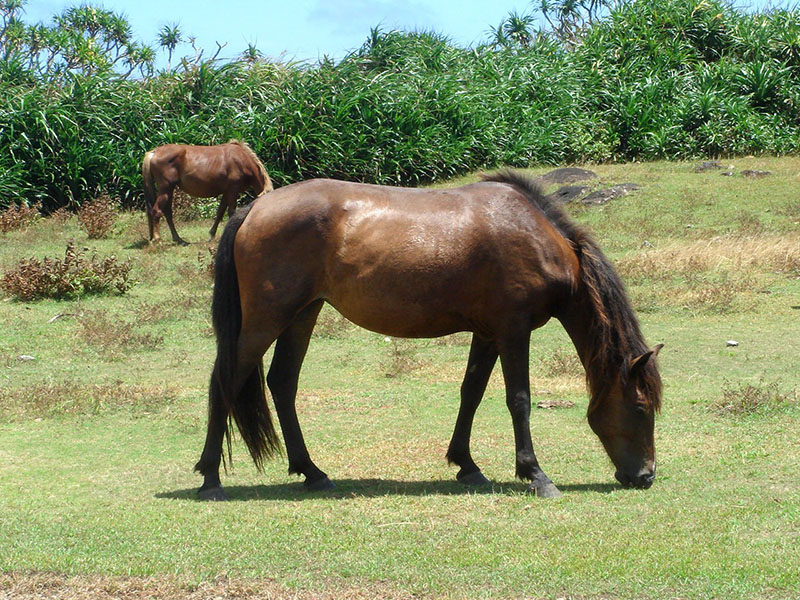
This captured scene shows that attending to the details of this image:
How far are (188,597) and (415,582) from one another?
106 cm

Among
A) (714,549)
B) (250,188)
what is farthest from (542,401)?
(250,188)

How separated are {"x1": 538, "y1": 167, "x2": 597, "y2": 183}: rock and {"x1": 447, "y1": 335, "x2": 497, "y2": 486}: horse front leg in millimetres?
14693

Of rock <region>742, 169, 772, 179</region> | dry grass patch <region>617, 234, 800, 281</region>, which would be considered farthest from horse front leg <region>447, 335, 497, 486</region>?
rock <region>742, 169, 772, 179</region>

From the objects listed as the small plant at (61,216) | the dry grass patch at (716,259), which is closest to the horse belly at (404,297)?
the dry grass patch at (716,259)

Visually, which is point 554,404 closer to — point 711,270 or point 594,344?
point 594,344

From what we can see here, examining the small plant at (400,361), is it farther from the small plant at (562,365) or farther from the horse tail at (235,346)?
the horse tail at (235,346)

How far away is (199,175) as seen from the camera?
19.2 m

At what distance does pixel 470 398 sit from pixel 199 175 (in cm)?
1319

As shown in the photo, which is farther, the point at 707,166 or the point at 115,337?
the point at 707,166

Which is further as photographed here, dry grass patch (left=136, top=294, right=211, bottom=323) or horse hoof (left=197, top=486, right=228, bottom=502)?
dry grass patch (left=136, top=294, right=211, bottom=323)

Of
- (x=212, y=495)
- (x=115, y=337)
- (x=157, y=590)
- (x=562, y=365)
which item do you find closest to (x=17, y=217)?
(x=115, y=337)

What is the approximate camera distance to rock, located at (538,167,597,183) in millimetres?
21438

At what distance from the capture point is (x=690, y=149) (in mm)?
24609

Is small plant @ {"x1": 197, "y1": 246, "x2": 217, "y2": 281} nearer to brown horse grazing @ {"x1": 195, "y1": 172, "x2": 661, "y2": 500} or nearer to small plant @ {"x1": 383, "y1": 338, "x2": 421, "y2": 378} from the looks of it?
small plant @ {"x1": 383, "y1": 338, "x2": 421, "y2": 378}
